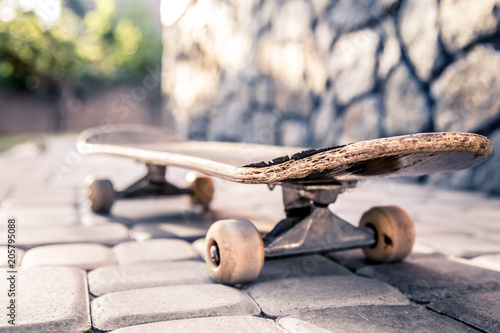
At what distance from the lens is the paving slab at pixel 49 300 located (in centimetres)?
95

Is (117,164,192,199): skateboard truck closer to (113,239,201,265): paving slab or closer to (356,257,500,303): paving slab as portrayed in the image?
(113,239,201,265): paving slab

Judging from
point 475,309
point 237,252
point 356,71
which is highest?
point 356,71

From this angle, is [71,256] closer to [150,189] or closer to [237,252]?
[237,252]

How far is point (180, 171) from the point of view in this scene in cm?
470

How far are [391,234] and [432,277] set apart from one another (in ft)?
0.55

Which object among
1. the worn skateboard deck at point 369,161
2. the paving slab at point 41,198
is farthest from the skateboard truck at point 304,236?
the paving slab at point 41,198

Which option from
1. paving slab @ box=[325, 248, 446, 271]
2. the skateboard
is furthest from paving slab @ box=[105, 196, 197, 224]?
Answer: paving slab @ box=[325, 248, 446, 271]

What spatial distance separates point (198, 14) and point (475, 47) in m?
5.31

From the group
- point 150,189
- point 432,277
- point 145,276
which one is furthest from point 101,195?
point 432,277

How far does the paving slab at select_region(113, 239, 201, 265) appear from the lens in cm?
152

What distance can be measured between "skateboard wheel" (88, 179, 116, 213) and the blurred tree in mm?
12254

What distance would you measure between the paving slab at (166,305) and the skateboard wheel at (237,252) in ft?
0.14

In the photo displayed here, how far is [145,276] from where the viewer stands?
1300mm

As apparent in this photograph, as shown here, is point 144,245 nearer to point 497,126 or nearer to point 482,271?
point 482,271
